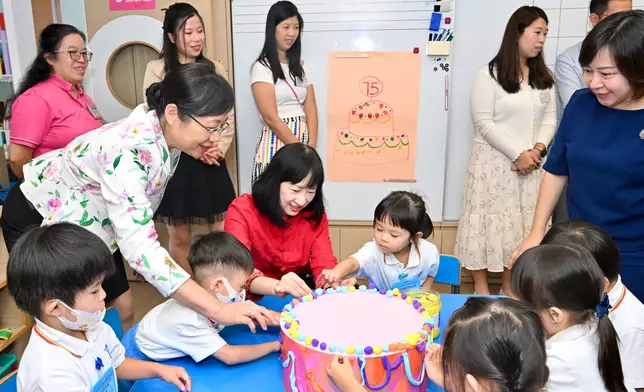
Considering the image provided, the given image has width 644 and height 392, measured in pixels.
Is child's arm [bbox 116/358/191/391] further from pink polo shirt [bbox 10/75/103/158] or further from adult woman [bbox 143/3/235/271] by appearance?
adult woman [bbox 143/3/235/271]

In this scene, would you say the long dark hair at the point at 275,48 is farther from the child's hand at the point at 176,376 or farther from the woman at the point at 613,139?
the child's hand at the point at 176,376

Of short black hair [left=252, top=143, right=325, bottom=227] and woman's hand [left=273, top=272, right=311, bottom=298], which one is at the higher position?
short black hair [left=252, top=143, right=325, bottom=227]

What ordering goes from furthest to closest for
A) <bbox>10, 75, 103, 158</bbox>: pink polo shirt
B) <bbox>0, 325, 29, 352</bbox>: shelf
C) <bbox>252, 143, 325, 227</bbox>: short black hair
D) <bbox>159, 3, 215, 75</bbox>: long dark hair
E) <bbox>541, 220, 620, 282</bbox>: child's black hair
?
<bbox>159, 3, 215, 75</bbox>: long dark hair
<bbox>10, 75, 103, 158</bbox>: pink polo shirt
<bbox>0, 325, 29, 352</bbox>: shelf
<bbox>252, 143, 325, 227</bbox>: short black hair
<bbox>541, 220, 620, 282</bbox>: child's black hair

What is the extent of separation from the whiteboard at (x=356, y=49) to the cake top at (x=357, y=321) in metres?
1.93

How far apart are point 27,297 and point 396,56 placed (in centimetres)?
250

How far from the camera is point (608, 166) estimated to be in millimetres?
1652

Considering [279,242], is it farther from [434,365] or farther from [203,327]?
[434,365]

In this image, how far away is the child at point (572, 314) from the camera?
1195 millimetres

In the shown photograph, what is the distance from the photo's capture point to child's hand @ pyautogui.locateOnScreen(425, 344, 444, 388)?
1196mm

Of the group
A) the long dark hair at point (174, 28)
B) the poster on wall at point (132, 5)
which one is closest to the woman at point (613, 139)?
the long dark hair at point (174, 28)

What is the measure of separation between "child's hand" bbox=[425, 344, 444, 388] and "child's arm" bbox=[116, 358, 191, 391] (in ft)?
1.78

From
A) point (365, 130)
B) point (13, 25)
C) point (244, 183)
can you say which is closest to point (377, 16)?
point (365, 130)

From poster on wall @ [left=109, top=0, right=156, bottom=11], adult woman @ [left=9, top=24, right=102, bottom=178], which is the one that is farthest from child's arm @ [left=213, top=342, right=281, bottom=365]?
poster on wall @ [left=109, top=0, right=156, bottom=11]

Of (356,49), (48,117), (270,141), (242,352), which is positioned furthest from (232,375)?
(356,49)
